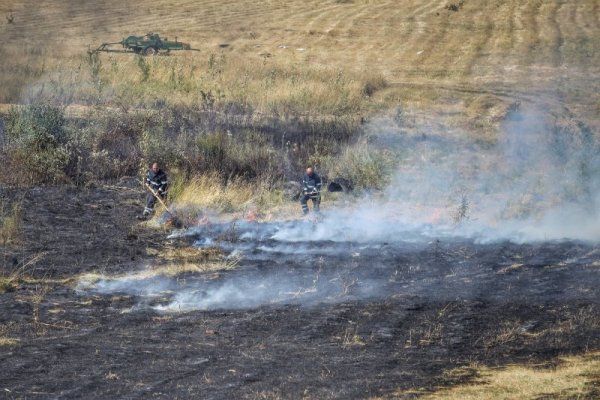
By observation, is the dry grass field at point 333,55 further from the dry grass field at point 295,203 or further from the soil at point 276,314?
the soil at point 276,314

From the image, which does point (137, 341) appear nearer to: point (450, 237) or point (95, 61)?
point (450, 237)

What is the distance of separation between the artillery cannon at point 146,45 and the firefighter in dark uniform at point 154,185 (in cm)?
1943

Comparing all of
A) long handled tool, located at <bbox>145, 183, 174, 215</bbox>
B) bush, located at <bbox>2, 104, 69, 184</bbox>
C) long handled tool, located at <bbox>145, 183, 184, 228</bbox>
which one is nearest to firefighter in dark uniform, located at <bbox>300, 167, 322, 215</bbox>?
long handled tool, located at <bbox>145, 183, 184, 228</bbox>

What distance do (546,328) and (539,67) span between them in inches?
1047

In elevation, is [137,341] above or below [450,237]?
above

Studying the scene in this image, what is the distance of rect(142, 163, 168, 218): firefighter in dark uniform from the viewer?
2097 cm

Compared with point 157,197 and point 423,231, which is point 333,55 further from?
point 157,197

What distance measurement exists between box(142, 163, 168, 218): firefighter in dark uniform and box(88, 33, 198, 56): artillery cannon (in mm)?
19432

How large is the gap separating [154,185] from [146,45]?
2006cm

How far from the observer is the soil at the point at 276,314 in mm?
11352

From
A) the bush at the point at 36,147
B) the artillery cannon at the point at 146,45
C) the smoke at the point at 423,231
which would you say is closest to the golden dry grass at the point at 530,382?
the smoke at the point at 423,231

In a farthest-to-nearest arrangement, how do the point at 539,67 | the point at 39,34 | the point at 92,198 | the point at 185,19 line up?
the point at 185,19
the point at 39,34
the point at 539,67
the point at 92,198

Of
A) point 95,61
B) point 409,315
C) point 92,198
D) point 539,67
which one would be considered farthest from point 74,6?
point 409,315

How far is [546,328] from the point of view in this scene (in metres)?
13.5
